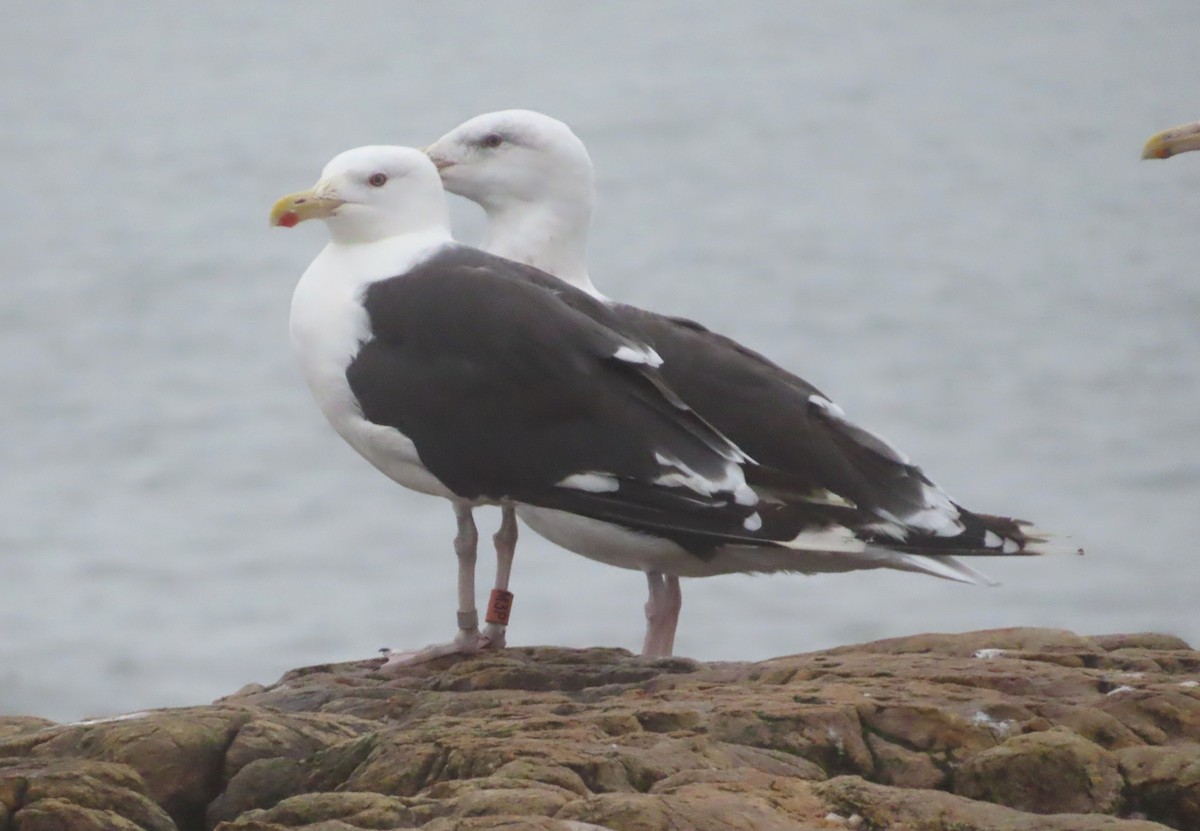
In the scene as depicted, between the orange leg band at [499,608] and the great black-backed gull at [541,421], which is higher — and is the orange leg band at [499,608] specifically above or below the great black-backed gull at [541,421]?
below

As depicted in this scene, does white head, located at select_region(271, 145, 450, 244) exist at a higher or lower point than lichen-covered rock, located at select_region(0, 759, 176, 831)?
higher

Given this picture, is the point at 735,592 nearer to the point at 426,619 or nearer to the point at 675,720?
the point at 426,619

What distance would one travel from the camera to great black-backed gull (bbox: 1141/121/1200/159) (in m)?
7.36

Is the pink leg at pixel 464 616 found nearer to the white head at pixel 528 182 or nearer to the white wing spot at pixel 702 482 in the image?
the white wing spot at pixel 702 482

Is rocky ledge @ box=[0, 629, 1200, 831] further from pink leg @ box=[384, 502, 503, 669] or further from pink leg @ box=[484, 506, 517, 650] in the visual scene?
pink leg @ box=[484, 506, 517, 650]

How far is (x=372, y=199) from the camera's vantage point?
6.67m

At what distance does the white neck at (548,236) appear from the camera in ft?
24.1

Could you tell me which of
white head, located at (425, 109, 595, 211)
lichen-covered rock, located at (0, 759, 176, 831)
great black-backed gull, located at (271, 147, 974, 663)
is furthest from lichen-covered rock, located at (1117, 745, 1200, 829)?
white head, located at (425, 109, 595, 211)

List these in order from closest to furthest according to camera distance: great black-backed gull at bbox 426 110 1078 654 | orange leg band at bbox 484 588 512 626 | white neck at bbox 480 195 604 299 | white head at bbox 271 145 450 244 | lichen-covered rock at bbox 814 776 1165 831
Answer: lichen-covered rock at bbox 814 776 1165 831 < great black-backed gull at bbox 426 110 1078 654 < orange leg band at bbox 484 588 512 626 < white head at bbox 271 145 450 244 < white neck at bbox 480 195 604 299

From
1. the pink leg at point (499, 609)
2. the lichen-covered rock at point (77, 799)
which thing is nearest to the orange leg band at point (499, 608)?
the pink leg at point (499, 609)

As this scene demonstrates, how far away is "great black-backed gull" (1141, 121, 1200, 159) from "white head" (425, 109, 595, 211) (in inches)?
73.0

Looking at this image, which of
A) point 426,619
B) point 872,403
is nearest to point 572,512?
point 426,619

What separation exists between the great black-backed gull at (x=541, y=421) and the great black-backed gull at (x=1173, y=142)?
1.70 meters

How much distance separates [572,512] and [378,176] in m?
1.30
